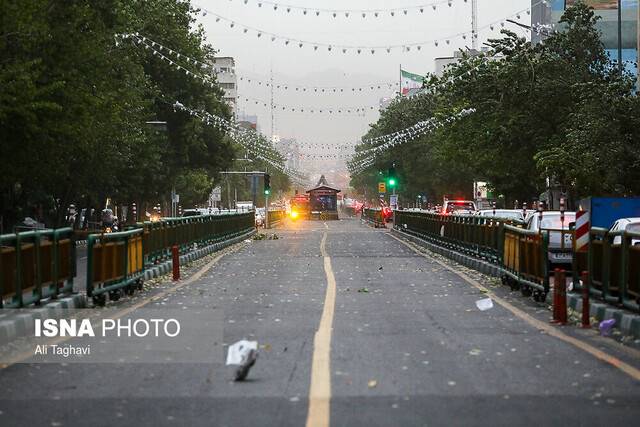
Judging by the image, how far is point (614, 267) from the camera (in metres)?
16.8

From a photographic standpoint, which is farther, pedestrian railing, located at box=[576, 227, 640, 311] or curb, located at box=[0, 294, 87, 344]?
pedestrian railing, located at box=[576, 227, 640, 311]

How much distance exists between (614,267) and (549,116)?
3608 cm

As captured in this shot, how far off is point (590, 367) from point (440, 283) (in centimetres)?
1326

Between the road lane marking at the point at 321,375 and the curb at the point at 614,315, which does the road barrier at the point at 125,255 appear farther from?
the curb at the point at 614,315

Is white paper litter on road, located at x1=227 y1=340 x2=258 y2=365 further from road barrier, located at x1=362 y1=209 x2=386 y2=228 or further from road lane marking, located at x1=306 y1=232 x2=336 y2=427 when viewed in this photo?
road barrier, located at x1=362 y1=209 x2=386 y2=228

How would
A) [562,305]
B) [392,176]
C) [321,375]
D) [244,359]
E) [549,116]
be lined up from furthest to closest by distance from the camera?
[392,176], [549,116], [562,305], [321,375], [244,359]

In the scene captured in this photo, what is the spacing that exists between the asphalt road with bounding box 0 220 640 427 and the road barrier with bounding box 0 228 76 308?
110 inches

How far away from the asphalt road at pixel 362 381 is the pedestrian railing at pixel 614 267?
1411 millimetres

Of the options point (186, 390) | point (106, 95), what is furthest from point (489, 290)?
point (106, 95)

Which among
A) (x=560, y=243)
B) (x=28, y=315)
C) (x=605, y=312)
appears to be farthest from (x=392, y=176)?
(x=28, y=315)

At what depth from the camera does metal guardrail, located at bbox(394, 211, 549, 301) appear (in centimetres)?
2023

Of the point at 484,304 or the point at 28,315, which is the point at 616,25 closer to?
the point at 484,304

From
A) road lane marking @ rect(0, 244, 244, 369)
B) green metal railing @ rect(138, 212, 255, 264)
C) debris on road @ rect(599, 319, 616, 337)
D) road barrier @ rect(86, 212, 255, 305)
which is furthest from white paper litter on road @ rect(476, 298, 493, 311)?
green metal railing @ rect(138, 212, 255, 264)

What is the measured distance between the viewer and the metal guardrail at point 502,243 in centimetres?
2023
